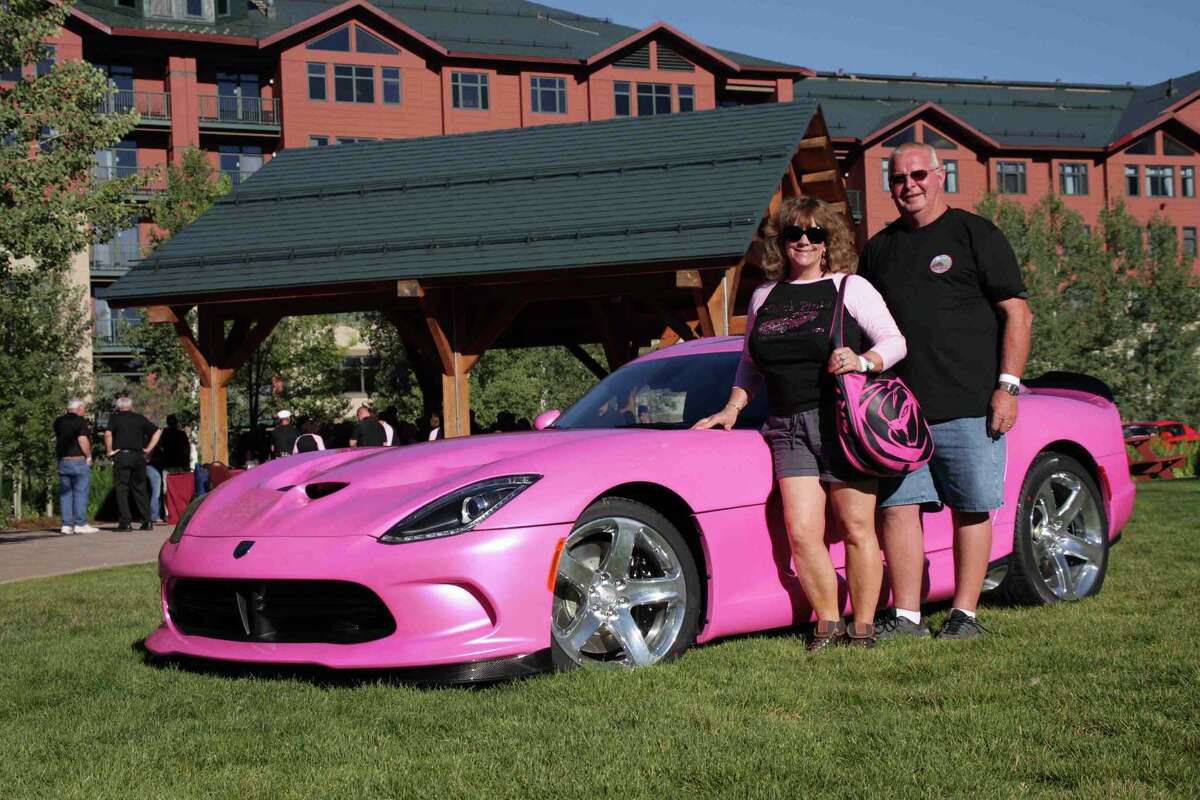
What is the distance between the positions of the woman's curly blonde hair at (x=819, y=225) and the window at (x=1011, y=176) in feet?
176

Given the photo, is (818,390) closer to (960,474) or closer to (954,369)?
(954,369)

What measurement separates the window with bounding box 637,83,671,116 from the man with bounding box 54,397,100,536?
36188 mm

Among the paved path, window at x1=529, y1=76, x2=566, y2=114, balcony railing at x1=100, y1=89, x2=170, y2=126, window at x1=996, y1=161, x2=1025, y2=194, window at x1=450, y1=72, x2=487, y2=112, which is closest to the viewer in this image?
the paved path

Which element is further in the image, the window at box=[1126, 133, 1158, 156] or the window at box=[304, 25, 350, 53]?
the window at box=[1126, 133, 1158, 156]

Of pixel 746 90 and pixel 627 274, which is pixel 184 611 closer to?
pixel 627 274

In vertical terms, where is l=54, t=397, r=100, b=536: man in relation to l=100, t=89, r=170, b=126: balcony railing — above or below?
below

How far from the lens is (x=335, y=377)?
41969 mm

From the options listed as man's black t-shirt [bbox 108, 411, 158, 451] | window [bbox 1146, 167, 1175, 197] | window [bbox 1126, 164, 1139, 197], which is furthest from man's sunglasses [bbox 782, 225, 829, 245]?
window [bbox 1146, 167, 1175, 197]

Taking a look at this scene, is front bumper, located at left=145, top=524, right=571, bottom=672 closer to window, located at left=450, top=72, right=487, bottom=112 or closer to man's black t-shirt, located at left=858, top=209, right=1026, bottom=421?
man's black t-shirt, located at left=858, top=209, right=1026, bottom=421

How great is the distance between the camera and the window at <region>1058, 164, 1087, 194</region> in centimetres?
5719

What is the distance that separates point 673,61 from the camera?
171ft

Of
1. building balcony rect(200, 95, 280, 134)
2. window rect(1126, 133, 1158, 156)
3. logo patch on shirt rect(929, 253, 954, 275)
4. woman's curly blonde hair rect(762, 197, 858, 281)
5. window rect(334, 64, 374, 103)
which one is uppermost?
window rect(334, 64, 374, 103)

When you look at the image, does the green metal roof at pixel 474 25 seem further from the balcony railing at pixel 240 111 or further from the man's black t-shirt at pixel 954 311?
the man's black t-shirt at pixel 954 311

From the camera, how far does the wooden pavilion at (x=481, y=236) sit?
16500 mm
